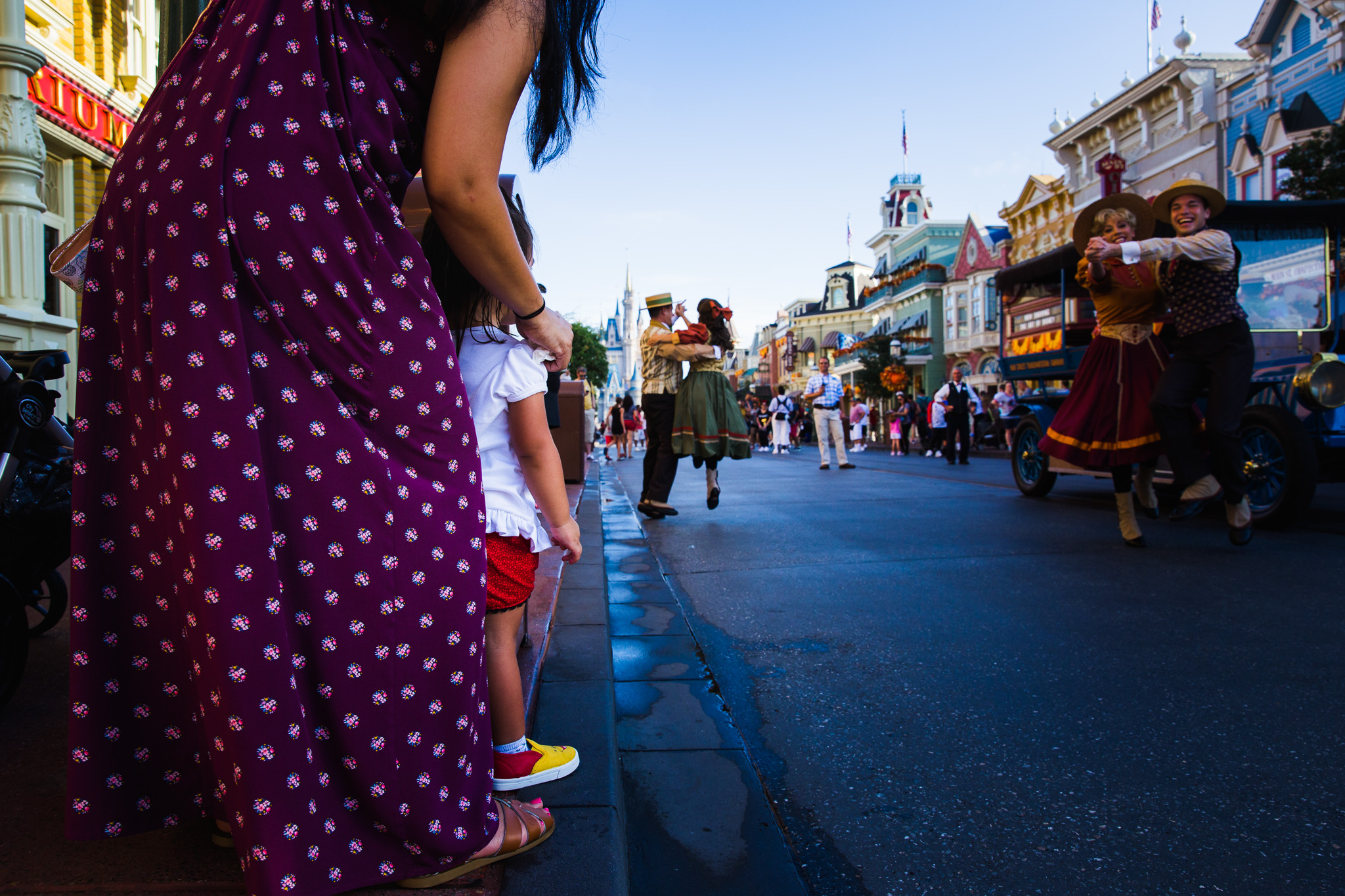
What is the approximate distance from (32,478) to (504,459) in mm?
1697

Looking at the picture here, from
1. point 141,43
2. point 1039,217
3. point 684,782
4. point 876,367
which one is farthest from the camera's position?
point 876,367

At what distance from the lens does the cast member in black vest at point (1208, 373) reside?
4.98 m

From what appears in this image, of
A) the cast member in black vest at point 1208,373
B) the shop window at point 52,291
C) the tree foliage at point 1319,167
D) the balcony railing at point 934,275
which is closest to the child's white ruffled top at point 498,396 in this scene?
the cast member in black vest at point 1208,373

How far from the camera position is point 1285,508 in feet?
18.3

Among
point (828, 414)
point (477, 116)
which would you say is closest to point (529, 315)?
point (477, 116)

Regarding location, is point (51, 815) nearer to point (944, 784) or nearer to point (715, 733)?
point (715, 733)

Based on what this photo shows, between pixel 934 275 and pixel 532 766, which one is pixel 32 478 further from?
pixel 934 275

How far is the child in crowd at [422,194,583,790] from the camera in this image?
174 cm

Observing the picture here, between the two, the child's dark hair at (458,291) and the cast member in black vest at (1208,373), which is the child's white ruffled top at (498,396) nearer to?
the child's dark hair at (458,291)

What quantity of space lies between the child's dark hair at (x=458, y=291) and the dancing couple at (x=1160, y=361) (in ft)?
13.3

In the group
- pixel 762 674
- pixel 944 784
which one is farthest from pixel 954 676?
pixel 944 784

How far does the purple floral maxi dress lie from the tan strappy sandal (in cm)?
4

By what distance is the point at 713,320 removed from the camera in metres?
7.43

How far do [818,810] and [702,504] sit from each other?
638cm
